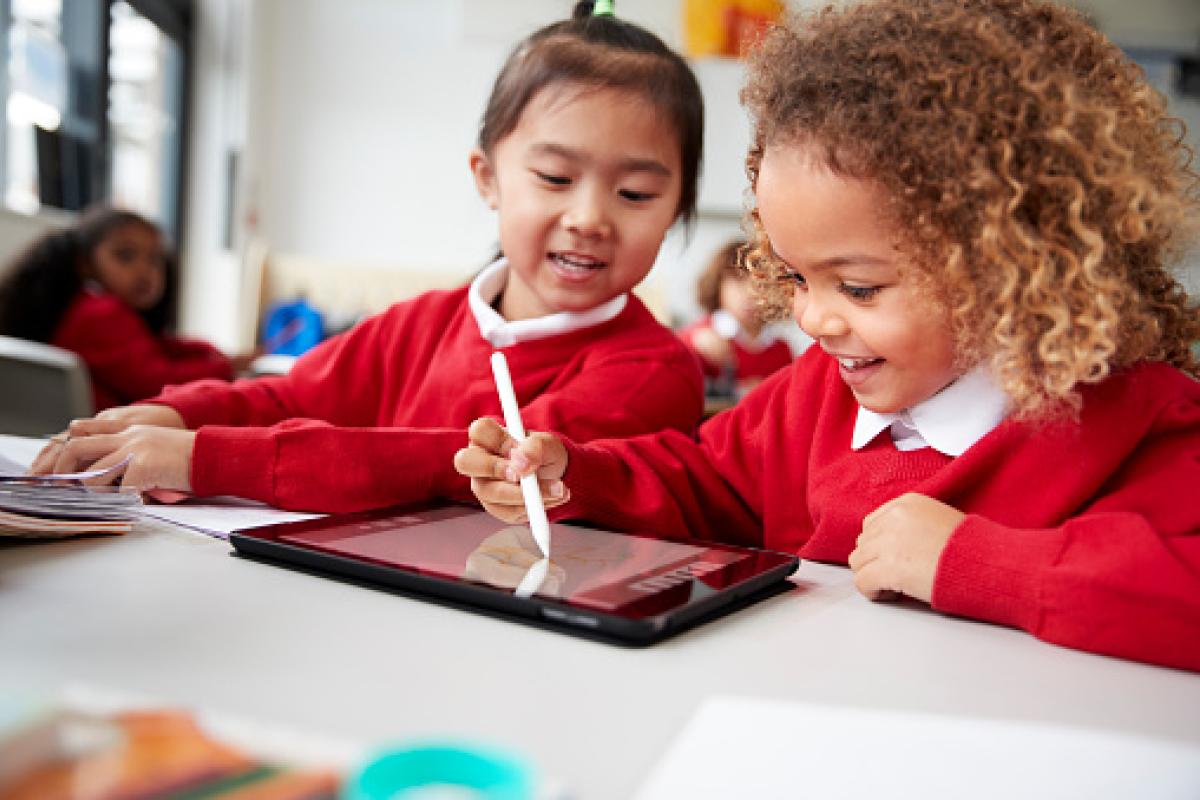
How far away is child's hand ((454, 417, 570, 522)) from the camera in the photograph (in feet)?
2.54

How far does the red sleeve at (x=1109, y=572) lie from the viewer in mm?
607

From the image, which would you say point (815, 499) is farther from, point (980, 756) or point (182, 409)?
point (182, 409)

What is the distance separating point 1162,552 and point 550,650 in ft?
1.24

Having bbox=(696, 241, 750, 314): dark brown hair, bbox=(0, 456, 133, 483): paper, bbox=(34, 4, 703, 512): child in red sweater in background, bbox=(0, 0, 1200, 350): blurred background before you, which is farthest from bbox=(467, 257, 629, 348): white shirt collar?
bbox=(0, 0, 1200, 350): blurred background

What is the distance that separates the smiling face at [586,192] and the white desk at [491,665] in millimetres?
587

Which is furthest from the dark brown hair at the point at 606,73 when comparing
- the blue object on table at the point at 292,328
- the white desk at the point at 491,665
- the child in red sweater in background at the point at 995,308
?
the blue object on table at the point at 292,328

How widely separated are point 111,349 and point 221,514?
2.30 m

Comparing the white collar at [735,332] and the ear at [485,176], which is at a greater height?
the ear at [485,176]

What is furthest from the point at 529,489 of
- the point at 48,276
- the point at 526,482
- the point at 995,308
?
the point at 48,276

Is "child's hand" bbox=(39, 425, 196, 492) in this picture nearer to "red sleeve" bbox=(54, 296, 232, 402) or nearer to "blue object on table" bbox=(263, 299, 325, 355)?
"red sleeve" bbox=(54, 296, 232, 402)

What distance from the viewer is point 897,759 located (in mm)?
438

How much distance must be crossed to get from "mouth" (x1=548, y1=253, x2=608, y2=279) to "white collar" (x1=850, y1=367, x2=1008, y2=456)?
448 mm

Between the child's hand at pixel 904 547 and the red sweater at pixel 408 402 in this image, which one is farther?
the red sweater at pixel 408 402

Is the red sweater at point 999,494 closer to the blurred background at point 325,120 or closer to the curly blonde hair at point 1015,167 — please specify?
the curly blonde hair at point 1015,167
